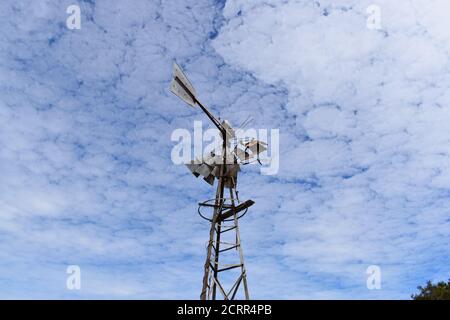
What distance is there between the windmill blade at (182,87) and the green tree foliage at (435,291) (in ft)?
79.9

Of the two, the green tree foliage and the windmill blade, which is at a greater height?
the windmill blade

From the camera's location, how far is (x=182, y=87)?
1795 cm

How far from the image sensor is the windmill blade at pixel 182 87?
17578 mm

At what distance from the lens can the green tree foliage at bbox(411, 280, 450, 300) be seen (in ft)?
96.4

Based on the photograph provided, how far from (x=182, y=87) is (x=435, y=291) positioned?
25623 millimetres

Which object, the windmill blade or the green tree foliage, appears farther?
the green tree foliage

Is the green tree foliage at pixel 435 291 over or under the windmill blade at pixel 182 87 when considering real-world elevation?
under

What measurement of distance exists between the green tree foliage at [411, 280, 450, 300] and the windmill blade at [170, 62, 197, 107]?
79.9 feet

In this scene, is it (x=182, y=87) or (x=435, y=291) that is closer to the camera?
(x=182, y=87)

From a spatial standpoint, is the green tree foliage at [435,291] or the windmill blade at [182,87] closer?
the windmill blade at [182,87]

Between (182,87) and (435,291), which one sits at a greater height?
(182,87)
